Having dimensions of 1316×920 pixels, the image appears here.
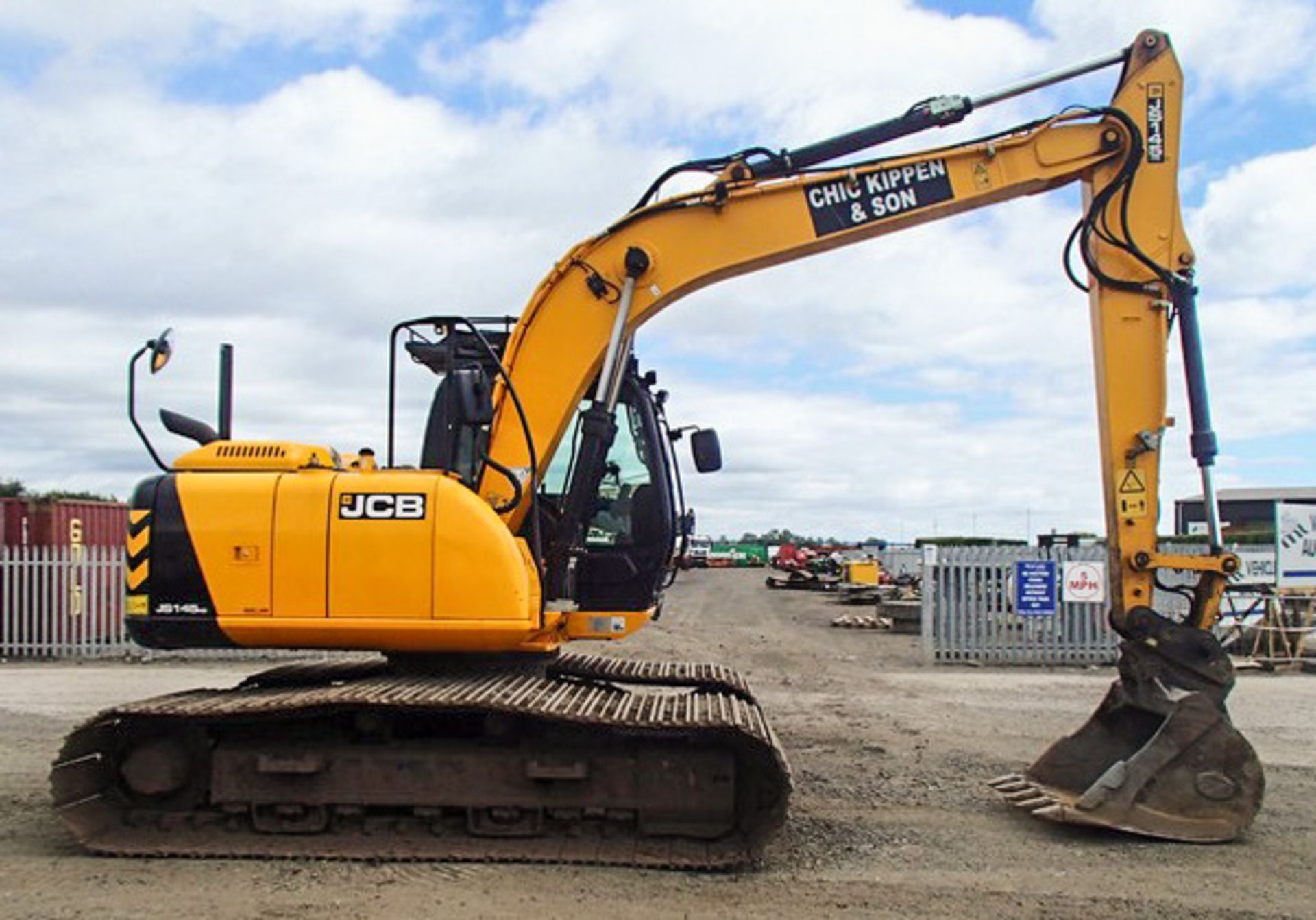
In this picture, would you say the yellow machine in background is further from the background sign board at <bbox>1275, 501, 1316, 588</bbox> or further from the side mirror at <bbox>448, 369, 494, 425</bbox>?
the side mirror at <bbox>448, 369, 494, 425</bbox>

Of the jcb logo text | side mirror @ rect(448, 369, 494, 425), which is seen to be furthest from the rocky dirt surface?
side mirror @ rect(448, 369, 494, 425)

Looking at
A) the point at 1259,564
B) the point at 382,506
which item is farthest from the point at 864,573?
the point at 382,506

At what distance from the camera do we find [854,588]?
3428cm

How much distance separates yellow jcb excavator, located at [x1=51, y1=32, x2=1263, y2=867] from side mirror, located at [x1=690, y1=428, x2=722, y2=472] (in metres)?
0.03

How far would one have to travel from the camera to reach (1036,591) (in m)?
17.8

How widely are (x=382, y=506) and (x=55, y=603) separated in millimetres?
13538

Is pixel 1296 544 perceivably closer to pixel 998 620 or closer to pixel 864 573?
pixel 998 620

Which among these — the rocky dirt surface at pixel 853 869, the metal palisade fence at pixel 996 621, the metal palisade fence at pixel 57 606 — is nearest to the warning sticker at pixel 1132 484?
the rocky dirt surface at pixel 853 869

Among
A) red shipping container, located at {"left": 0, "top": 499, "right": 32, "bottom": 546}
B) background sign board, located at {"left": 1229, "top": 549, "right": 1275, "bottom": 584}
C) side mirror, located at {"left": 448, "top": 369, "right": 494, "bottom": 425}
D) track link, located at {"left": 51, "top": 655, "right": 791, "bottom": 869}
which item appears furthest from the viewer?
background sign board, located at {"left": 1229, "top": 549, "right": 1275, "bottom": 584}

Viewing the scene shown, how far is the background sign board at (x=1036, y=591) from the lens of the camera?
1777cm

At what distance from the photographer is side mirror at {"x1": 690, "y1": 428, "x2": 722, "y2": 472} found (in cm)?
818

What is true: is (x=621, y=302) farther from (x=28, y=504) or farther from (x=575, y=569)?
(x=28, y=504)

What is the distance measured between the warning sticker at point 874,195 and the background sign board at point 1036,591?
1106 cm

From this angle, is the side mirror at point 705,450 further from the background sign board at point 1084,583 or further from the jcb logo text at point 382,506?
the background sign board at point 1084,583
